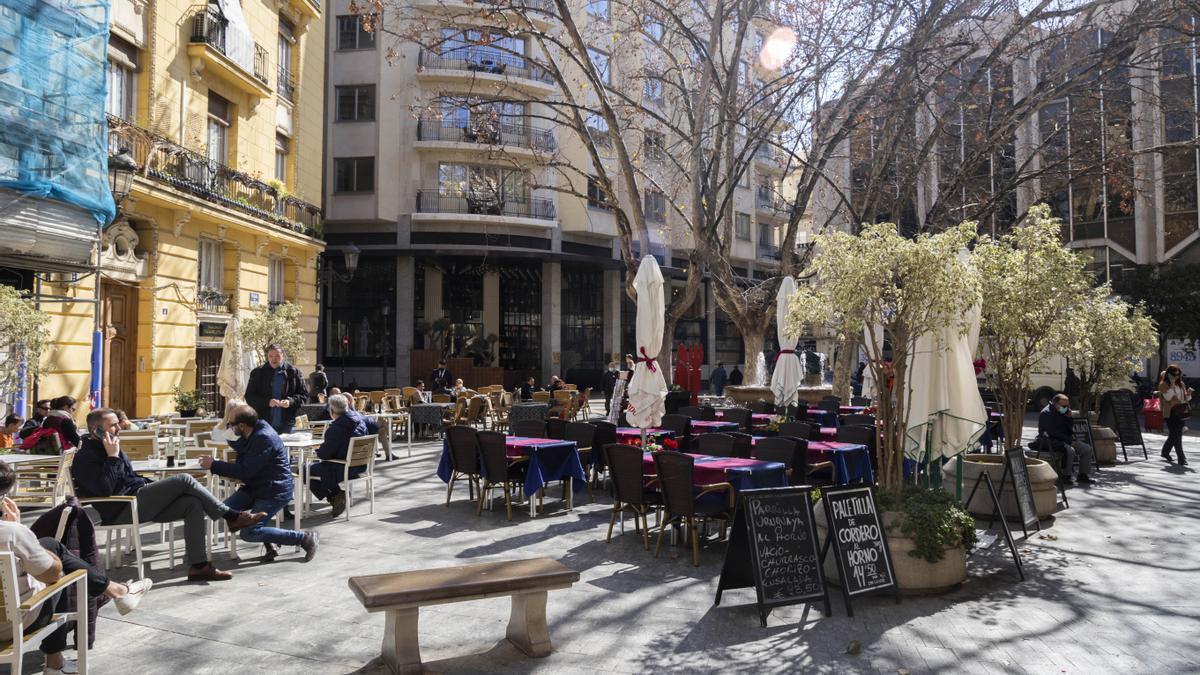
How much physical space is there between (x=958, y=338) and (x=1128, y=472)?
7.94 m

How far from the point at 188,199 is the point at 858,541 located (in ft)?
51.6

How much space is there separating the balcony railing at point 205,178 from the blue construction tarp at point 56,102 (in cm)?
159

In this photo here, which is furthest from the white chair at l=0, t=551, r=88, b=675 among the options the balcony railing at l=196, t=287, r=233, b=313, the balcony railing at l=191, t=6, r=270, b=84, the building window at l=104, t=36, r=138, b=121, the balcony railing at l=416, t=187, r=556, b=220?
the balcony railing at l=416, t=187, r=556, b=220

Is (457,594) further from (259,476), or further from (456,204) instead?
(456,204)

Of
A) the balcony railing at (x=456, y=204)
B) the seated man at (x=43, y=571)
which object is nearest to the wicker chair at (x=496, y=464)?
the seated man at (x=43, y=571)

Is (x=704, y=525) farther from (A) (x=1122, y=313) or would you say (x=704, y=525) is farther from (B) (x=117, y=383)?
(B) (x=117, y=383)

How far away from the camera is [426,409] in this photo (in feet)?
55.9

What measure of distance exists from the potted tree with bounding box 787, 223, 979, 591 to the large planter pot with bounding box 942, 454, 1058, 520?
206cm

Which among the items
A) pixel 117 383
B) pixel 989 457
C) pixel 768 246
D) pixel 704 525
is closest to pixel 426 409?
pixel 117 383

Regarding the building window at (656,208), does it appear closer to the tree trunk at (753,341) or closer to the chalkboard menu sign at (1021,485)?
the tree trunk at (753,341)

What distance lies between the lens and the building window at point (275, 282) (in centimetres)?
2261

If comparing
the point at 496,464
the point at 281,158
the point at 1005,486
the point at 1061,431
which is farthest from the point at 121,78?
the point at 1061,431

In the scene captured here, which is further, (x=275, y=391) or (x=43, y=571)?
(x=275, y=391)

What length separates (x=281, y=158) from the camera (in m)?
23.2
